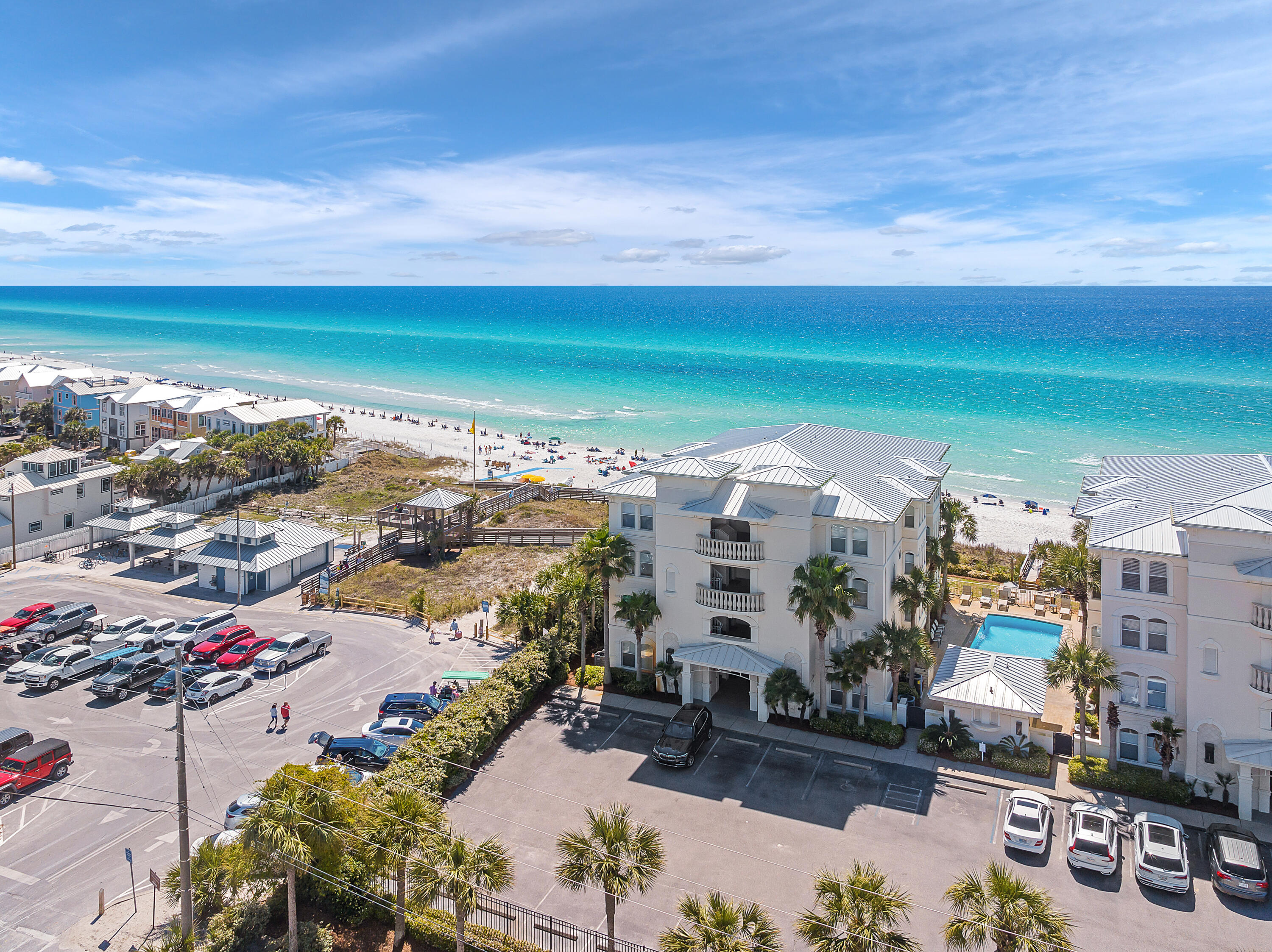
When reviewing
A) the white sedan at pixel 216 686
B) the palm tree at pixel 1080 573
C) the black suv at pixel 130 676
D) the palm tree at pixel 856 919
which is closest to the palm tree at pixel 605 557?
the white sedan at pixel 216 686

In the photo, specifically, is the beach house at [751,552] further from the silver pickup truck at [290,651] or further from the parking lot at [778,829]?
the silver pickup truck at [290,651]

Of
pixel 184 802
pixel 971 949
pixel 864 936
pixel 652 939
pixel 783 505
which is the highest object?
pixel 783 505

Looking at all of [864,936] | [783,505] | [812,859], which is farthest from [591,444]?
[864,936]

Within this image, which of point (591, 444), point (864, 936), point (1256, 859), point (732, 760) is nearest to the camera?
point (864, 936)

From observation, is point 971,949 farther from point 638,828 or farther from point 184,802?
point 184,802

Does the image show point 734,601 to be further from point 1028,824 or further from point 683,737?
point 1028,824

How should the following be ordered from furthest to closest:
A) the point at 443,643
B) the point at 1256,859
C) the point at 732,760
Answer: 1. the point at 443,643
2. the point at 732,760
3. the point at 1256,859

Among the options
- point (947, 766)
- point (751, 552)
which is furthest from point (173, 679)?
point (947, 766)
